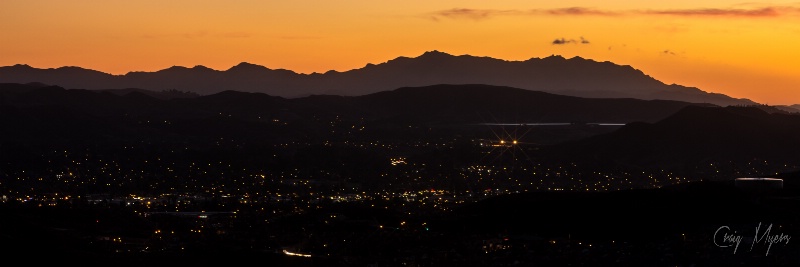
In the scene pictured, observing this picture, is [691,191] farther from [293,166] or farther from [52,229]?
[293,166]

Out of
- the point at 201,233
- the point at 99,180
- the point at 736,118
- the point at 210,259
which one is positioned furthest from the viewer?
the point at 736,118

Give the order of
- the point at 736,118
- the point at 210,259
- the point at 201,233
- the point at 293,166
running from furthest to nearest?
the point at 736,118, the point at 293,166, the point at 201,233, the point at 210,259

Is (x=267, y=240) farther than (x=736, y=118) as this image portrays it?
No

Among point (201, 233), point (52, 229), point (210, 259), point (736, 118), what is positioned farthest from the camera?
point (736, 118)

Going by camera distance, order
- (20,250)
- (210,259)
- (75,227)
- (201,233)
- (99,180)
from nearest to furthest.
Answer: (20,250) < (210,259) < (75,227) < (201,233) < (99,180)

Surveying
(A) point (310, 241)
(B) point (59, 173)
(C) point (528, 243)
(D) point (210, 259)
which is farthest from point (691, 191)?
(B) point (59, 173)

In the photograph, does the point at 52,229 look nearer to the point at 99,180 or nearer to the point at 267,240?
the point at 267,240

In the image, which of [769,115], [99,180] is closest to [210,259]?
[99,180]

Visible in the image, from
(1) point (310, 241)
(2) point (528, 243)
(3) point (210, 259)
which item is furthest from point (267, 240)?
(2) point (528, 243)

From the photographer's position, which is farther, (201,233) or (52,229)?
(201,233)
